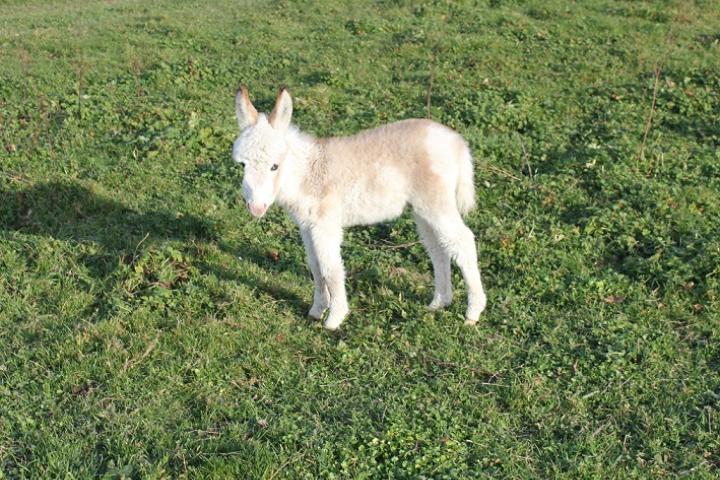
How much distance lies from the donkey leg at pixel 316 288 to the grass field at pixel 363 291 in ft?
0.67

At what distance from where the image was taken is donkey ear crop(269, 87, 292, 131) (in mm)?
5129

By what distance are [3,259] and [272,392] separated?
3309 mm

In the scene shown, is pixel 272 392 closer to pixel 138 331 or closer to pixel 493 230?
pixel 138 331

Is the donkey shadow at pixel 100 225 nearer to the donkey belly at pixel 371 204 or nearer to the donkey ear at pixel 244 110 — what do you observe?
the donkey belly at pixel 371 204

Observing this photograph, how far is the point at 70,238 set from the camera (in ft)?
23.0

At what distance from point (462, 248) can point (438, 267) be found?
18.0 inches

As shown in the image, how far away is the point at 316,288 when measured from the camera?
6.00 meters

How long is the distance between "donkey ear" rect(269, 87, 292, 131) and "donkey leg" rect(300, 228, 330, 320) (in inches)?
37.5

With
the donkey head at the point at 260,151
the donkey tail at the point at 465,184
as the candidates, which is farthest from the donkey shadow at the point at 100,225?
the donkey tail at the point at 465,184

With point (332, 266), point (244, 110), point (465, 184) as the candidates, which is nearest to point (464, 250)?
point (465, 184)

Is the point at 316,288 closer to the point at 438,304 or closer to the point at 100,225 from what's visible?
the point at 438,304

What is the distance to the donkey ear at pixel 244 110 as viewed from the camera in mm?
5211

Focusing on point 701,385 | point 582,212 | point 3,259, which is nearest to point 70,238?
point 3,259

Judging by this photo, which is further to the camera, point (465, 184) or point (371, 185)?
point (465, 184)
